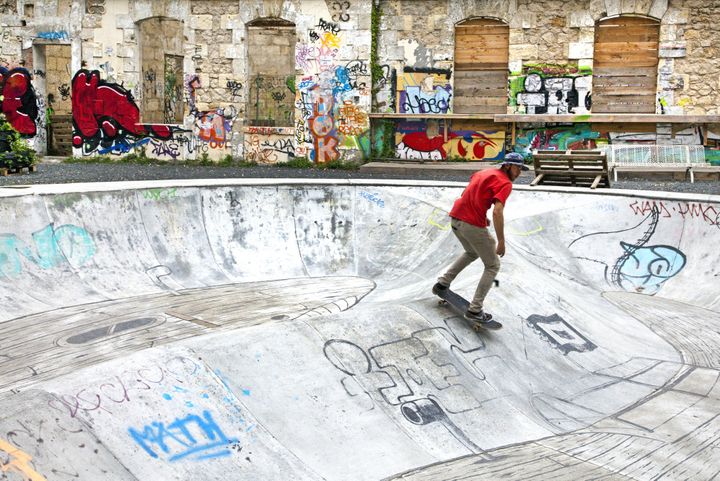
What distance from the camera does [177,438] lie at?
528cm

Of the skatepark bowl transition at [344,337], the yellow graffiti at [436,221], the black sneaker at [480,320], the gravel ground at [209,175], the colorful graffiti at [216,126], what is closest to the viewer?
the skatepark bowl transition at [344,337]

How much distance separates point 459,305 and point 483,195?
1.11 m

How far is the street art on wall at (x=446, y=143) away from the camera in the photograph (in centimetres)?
1877

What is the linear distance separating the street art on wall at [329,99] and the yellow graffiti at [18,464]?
49.2 feet

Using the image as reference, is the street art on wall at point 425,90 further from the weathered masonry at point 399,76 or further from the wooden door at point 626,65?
the wooden door at point 626,65

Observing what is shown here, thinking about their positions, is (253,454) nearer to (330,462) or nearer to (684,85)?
(330,462)

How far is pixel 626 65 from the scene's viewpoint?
18.1 m

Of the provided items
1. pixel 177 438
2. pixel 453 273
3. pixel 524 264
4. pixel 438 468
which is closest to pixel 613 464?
pixel 438 468

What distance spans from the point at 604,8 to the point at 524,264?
1058 cm

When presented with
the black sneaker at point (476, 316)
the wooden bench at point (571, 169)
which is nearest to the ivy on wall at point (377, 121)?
the wooden bench at point (571, 169)

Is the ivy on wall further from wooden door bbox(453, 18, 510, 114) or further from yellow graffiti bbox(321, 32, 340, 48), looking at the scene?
wooden door bbox(453, 18, 510, 114)

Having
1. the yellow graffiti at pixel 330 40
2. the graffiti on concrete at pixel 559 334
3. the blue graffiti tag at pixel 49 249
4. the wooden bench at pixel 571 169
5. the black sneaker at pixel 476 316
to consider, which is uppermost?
the yellow graffiti at pixel 330 40

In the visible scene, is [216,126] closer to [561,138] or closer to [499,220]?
[561,138]

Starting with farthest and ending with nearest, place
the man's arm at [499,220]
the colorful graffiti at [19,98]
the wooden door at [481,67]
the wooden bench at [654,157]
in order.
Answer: the colorful graffiti at [19,98]
the wooden door at [481,67]
the wooden bench at [654,157]
the man's arm at [499,220]
